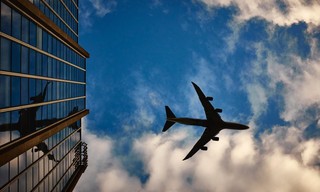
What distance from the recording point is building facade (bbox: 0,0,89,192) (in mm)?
21703

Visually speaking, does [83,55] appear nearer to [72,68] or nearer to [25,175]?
[72,68]

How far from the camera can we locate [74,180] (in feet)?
159

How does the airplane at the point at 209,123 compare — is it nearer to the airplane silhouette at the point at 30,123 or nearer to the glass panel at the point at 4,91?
the airplane silhouette at the point at 30,123

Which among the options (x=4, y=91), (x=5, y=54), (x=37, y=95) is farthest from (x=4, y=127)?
(x=37, y=95)

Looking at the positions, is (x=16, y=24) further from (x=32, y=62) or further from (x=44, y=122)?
(x=44, y=122)

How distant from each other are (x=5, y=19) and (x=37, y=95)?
10.0 metres

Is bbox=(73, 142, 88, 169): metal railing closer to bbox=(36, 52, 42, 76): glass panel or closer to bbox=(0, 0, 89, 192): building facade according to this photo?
bbox=(0, 0, 89, 192): building facade

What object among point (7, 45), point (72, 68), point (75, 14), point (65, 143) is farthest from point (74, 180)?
point (7, 45)

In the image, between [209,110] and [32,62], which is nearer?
[32,62]

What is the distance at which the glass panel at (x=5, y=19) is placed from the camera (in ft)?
66.8

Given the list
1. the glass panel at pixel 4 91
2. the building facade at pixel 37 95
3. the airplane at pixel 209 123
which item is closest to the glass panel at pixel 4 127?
the building facade at pixel 37 95

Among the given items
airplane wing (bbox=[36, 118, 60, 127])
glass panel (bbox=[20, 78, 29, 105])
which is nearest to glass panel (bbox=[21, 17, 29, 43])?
glass panel (bbox=[20, 78, 29, 105])

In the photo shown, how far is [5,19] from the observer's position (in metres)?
20.8

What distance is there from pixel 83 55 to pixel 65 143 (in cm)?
1840
